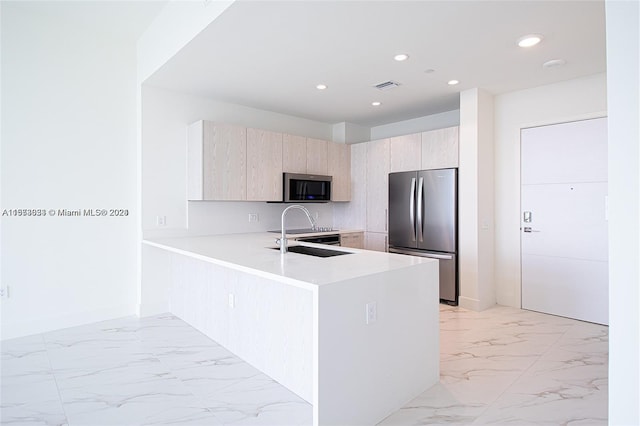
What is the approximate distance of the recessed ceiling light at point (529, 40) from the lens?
2.67 m

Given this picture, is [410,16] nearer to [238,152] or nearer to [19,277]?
[238,152]

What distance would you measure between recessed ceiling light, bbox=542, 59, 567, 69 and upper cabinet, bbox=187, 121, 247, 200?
3.06 metres

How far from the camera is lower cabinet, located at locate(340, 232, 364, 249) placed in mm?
4902

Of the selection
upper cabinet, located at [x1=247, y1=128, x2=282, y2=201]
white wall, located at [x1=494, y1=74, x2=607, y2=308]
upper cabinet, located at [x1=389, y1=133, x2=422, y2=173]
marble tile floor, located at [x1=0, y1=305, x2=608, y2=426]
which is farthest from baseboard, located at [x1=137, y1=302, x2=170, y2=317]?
white wall, located at [x1=494, y1=74, x2=607, y2=308]

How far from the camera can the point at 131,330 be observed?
3.41 meters

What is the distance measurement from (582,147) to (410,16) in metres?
2.46

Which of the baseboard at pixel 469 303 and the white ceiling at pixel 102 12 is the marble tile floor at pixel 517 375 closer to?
the baseboard at pixel 469 303

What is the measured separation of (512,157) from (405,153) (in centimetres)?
124

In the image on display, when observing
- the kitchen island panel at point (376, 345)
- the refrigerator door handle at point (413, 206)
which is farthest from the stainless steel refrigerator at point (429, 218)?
the kitchen island panel at point (376, 345)

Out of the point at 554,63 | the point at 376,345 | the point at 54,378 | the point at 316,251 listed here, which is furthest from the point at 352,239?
the point at 54,378

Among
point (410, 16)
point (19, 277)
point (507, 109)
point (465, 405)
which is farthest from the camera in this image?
point (507, 109)

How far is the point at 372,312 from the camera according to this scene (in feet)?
6.37

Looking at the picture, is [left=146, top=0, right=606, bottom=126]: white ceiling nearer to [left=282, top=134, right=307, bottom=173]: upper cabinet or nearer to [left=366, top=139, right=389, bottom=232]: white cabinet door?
[left=282, top=134, right=307, bottom=173]: upper cabinet

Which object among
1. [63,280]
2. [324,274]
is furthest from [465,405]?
[63,280]
